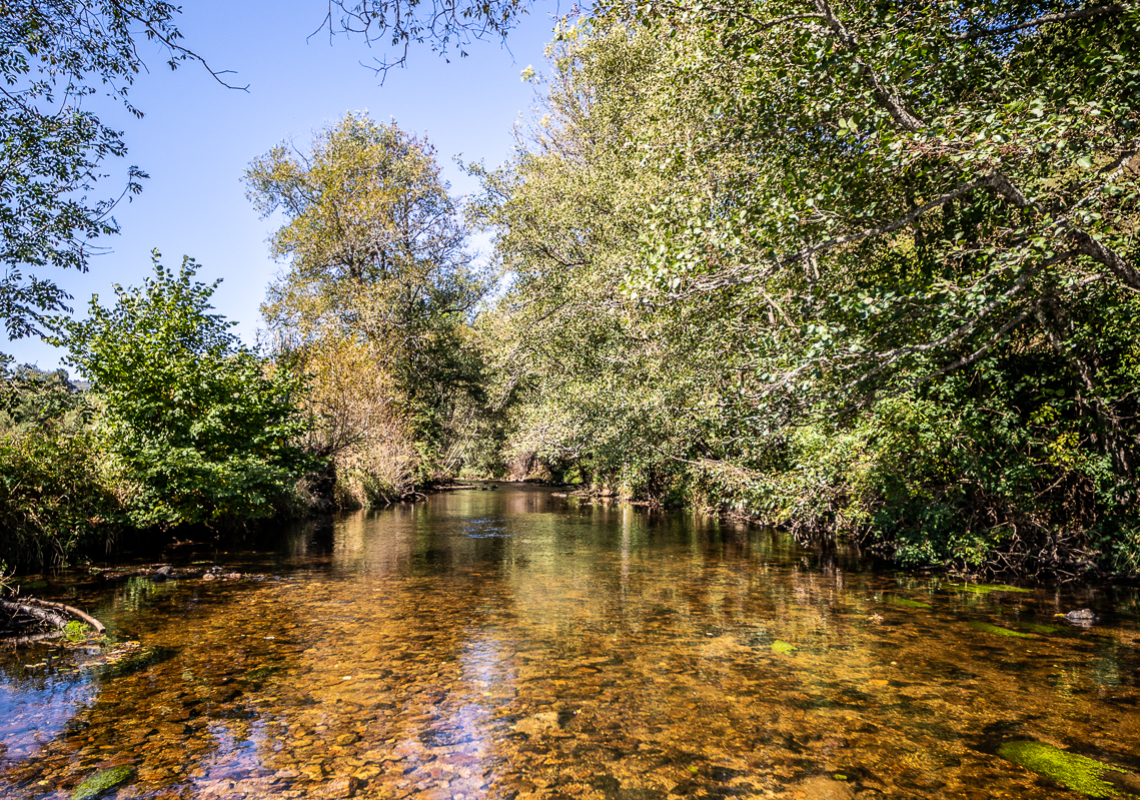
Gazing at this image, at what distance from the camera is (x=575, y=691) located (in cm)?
567

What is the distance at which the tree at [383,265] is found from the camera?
2662 centimetres

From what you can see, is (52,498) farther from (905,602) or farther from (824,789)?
(905,602)

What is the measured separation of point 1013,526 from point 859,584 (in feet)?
8.01

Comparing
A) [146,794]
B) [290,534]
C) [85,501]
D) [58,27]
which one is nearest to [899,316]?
[146,794]

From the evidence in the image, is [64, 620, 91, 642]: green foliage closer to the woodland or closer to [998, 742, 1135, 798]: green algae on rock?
the woodland

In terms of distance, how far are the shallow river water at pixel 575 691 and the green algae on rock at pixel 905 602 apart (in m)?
0.07

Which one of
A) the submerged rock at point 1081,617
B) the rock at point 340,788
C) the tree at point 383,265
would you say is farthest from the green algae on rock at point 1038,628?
the tree at point 383,265

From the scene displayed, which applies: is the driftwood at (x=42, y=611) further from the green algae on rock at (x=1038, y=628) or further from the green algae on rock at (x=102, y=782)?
the green algae on rock at (x=1038, y=628)

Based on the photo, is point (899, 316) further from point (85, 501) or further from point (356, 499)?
point (356, 499)

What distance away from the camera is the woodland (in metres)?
7.57

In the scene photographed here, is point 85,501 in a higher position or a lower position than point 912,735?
higher

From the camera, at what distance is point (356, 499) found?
23.3 m

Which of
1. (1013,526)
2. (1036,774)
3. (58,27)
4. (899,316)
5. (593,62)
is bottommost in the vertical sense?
(1036,774)

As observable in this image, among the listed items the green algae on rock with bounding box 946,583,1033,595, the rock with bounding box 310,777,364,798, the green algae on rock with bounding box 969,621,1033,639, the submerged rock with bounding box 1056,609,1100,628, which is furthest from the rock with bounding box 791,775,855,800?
the green algae on rock with bounding box 946,583,1033,595
